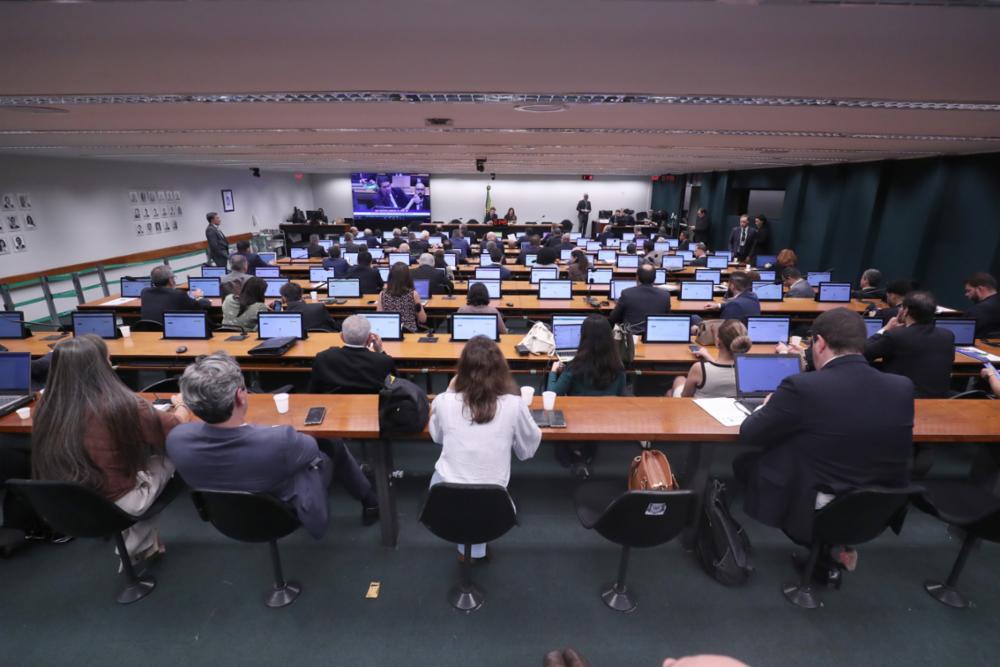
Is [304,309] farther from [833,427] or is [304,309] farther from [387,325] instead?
[833,427]

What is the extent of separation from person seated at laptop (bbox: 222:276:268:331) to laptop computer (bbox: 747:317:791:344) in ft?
16.7

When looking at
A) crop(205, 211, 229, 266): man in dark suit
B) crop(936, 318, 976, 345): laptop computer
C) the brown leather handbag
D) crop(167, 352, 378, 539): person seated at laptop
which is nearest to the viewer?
crop(167, 352, 378, 539): person seated at laptop

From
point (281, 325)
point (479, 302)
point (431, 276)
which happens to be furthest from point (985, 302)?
point (281, 325)

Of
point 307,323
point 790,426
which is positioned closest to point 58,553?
point 307,323

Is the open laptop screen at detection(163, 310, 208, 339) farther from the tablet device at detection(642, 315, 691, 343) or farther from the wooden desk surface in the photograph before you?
the tablet device at detection(642, 315, 691, 343)

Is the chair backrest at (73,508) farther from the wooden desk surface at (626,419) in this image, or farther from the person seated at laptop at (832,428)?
the person seated at laptop at (832,428)

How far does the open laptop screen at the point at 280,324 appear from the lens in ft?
15.3

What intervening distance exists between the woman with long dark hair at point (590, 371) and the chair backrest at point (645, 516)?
1277 millimetres

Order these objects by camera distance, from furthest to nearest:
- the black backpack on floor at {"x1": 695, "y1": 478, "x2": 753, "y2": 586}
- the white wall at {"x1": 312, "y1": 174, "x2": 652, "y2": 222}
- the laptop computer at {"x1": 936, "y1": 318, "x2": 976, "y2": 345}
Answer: the white wall at {"x1": 312, "y1": 174, "x2": 652, "y2": 222} < the laptop computer at {"x1": 936, "y1": 318, "x2": 976, "y2": 345} < the black backpack on floor at {"x1": 695, "y1": 478, "x2": 753, "y2": 586}

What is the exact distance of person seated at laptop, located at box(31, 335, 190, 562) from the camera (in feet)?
7.11

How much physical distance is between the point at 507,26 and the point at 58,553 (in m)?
3.97

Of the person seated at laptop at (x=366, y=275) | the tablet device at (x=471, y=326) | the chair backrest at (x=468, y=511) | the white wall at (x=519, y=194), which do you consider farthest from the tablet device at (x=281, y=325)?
the white wall at (x=519, y=194)

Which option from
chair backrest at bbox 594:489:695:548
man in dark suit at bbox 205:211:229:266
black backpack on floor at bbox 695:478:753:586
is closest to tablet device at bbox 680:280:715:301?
black backpack on floor at bbox 695:478:753:586

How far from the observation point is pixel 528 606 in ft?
8.39
